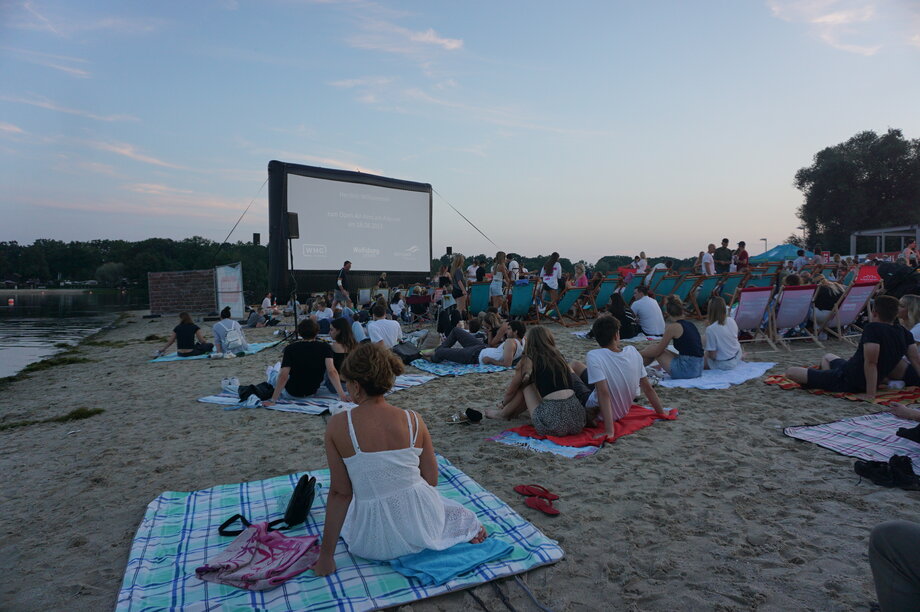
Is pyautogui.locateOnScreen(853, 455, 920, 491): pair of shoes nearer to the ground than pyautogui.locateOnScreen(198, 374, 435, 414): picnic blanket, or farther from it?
farther from it

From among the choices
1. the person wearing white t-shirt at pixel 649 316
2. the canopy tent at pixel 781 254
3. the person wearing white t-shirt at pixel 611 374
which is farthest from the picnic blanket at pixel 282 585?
the canopy tent at pixel 781 254

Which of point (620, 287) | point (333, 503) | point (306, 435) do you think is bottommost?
point (306, 435)

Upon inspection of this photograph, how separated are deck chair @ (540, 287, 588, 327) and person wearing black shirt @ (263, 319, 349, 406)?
5.94 meters

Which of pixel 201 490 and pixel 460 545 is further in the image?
pixel 201 490

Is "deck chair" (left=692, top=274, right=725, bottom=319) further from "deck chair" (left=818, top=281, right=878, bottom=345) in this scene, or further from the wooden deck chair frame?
the wooden deck chair frame

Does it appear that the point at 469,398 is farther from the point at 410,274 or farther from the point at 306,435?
the point at 410,274

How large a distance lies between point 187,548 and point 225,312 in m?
6.33

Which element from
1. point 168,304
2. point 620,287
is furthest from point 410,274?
point 168,304

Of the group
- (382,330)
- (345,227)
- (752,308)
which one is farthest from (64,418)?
(345,227)

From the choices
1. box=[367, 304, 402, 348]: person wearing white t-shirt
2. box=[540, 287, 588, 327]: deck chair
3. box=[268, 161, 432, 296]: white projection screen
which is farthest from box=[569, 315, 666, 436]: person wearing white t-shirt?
box=[268, 161, 432, 296]: white projection screen

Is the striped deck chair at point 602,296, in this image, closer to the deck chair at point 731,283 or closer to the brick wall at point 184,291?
the deck chair at point 731,283

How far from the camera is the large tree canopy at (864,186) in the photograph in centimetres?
2688

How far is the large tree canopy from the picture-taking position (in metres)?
26.9

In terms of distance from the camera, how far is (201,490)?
113 inches
